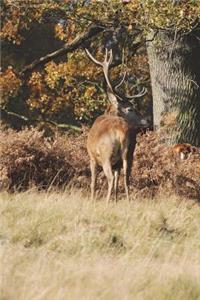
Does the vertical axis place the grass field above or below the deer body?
below

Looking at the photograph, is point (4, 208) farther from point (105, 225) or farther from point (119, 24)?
point (119, 24)

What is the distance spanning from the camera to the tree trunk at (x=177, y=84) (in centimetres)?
1616

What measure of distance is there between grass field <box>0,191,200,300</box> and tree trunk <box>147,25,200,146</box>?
452 centimetres

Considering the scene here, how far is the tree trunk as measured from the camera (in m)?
16.2

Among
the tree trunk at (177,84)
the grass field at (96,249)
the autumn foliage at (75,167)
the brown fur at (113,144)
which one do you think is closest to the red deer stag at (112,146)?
the brown fur at (113,144)

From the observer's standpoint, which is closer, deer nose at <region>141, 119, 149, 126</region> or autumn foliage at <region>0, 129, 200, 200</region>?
deer nose at <region>141, 119, 149, 126</region>

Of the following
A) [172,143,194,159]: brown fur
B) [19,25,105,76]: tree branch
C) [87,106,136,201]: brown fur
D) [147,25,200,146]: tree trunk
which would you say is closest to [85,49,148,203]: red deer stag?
[87,106,136,201]: brown fur

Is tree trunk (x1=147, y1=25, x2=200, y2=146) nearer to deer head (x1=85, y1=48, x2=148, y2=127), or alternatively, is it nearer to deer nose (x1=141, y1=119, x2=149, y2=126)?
deer head (x1=85, y1=48, x2=148, y2=127)

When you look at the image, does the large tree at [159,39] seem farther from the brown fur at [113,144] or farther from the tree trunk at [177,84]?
the brown fur at [113,144]

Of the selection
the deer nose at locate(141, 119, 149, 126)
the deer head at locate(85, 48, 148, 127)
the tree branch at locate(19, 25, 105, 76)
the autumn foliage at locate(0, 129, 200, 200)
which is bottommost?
the autumn foliage at locate(0, 129, 200, 200)

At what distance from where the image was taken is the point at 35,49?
3453cm

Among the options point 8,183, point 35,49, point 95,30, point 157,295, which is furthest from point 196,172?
point 35,49

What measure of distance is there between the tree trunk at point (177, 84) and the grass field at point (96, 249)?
452 cm

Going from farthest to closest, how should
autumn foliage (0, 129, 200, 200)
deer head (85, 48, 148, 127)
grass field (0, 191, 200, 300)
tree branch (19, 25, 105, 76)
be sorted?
tree branch (19, 25, 105, 76) < autumn foliage (0, 129, 200, 200) < deer head (85, 48, 148, 127) < grass field (0, 191, 200, 300)
